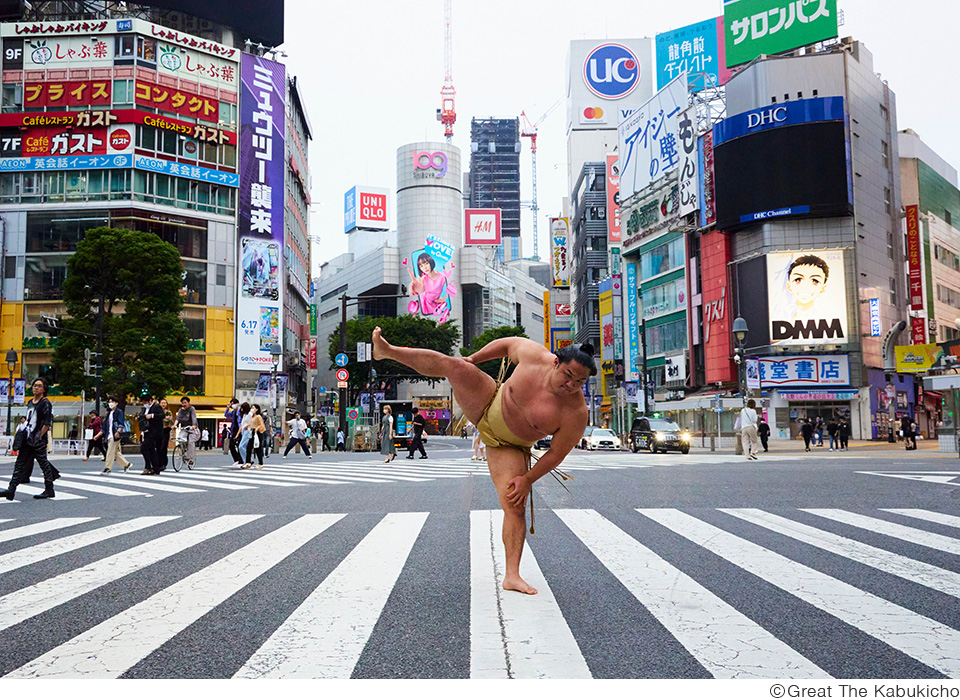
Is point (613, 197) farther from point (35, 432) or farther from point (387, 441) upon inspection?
point (35, 432)

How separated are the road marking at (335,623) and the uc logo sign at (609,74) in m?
106

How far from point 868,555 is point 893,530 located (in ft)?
5.27

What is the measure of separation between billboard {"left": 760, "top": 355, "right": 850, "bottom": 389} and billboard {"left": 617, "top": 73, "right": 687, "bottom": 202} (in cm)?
→ 1759

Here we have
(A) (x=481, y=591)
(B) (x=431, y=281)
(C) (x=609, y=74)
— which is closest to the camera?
(A) (x=481, y=591)

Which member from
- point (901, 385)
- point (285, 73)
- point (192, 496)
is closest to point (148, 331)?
point (192, 496)

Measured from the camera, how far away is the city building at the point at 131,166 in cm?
5088

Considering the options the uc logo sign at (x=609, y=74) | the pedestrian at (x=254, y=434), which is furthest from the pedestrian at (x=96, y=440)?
the uc logo sign at (x=609, y=74)

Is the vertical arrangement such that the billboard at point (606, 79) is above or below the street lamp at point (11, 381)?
above

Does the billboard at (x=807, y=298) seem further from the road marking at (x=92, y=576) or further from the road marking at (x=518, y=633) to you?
the road marking at (x=518, y=633)

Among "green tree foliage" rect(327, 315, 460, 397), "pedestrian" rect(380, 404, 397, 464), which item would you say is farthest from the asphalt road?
"green tree foliage" rect(327, 315, 460, 397)

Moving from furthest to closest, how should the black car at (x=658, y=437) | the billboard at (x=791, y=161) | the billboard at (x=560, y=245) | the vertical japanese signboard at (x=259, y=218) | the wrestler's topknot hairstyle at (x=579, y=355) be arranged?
the billboard at (x=560, y=245), the vertical japanese signboard at (x=259, y=218), the billboard at (x=791, y=161), the black car at (x=658, y=437), the wrestler's topknot hairstyle at (x=579, y=355)

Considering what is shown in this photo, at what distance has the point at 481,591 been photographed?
4.79 m

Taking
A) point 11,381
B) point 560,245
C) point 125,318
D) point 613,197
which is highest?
point 560,245

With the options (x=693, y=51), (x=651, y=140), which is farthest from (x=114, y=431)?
(x=693, y=51)
